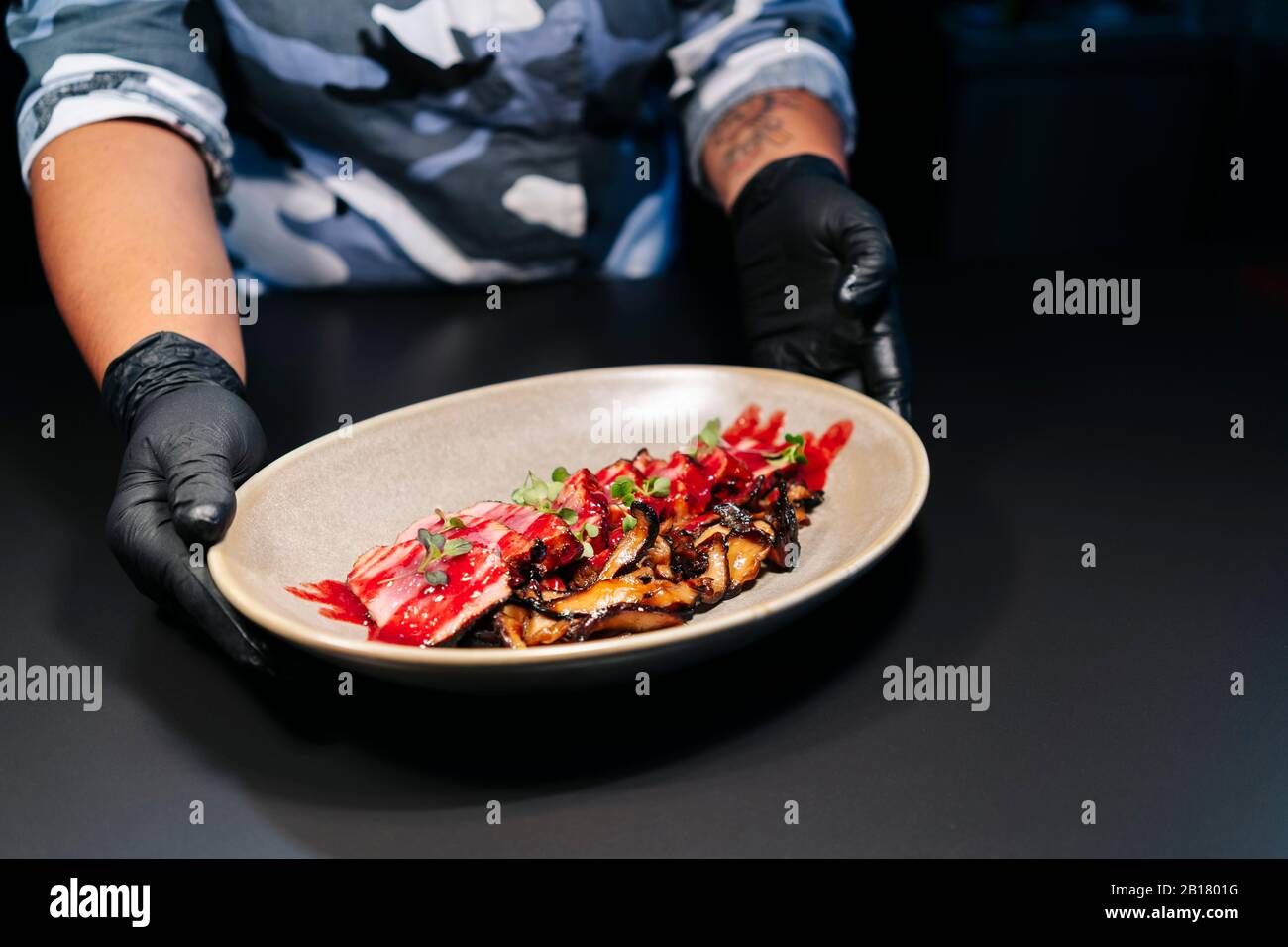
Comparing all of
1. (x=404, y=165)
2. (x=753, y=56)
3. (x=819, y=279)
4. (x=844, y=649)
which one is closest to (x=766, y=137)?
(x=753, y=56)

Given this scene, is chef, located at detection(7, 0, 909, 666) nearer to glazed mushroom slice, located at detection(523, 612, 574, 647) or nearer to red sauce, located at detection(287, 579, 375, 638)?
red sauce, located at detection(287, 579, 375, 638)

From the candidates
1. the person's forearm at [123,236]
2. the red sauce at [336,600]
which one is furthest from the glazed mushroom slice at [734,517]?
the person's forearm at [123,236]

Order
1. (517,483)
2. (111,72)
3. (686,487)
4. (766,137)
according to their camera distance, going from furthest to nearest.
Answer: (766,137)
(111,72)
(517,483)
(686,487)

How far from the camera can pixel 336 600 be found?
0.98m

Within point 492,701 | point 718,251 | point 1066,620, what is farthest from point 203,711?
point 718,251

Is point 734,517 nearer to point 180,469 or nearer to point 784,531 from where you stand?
point 784,531

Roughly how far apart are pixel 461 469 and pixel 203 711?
38cm

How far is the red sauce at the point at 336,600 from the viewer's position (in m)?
0.95

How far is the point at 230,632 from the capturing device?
93cm

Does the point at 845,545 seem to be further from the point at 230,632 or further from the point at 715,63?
the point at 715,63

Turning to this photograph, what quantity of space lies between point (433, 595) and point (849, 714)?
0.33 m

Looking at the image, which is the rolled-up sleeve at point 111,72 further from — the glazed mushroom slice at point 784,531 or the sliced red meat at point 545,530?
the glazed mushroom slice at point 784,531

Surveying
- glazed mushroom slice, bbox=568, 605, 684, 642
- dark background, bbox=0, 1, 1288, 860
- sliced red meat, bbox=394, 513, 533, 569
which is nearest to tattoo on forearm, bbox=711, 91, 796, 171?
dark background, bbox=0, 1, 1288, 860

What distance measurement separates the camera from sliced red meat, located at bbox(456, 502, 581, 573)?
3.15 ft
